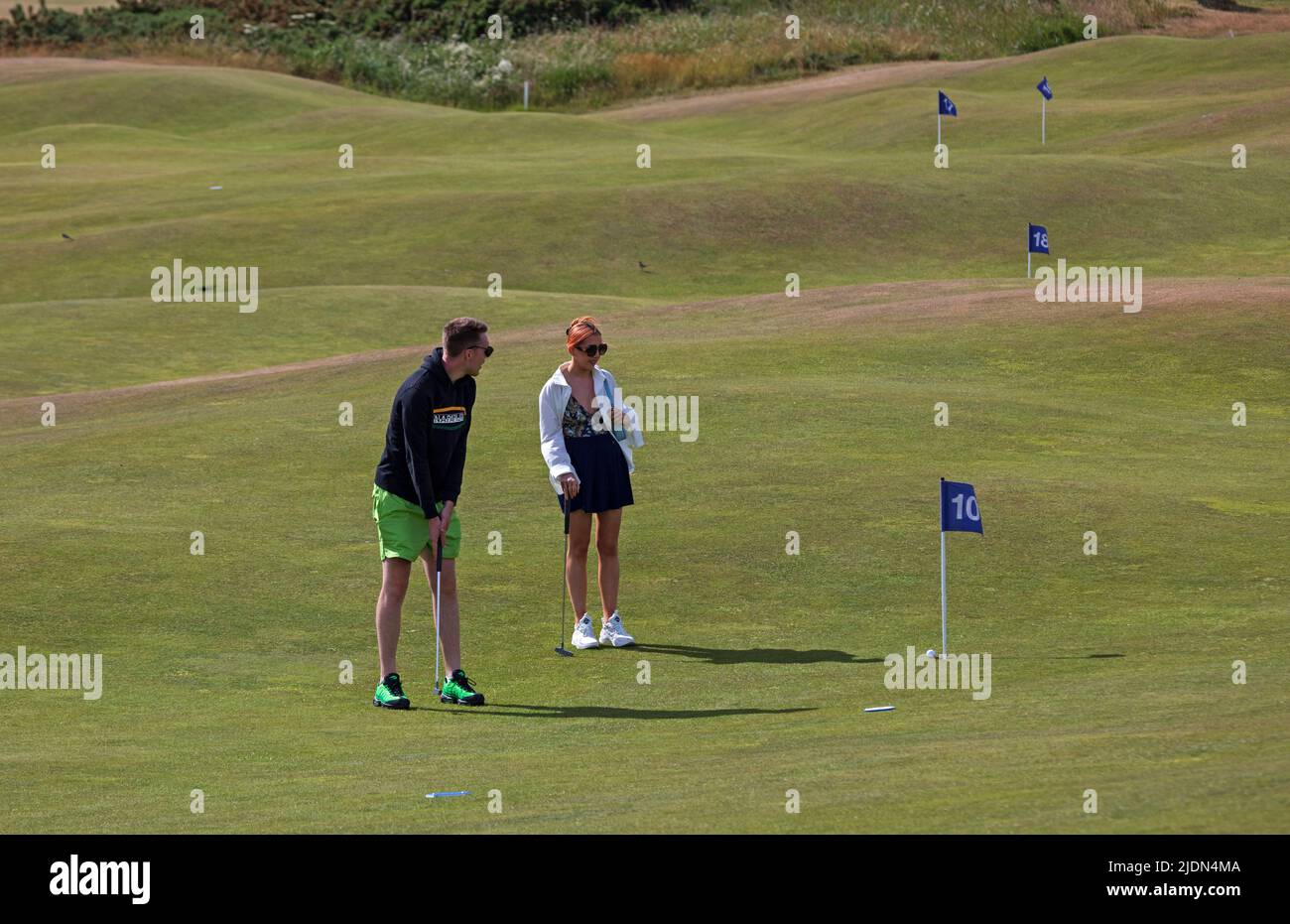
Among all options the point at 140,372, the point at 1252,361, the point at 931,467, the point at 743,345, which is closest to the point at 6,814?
the point at 931,467

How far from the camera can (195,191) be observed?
5153 centimetres

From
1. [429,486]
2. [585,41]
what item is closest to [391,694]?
[429,486]

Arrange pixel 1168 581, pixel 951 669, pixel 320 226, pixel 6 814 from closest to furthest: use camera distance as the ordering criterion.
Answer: pixel 6 814, pixel 951 669, pixel 1168 581, pixel 320 226

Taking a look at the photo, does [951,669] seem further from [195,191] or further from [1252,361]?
[195,191]

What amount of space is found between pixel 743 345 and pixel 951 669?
47.9ft

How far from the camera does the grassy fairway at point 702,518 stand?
938 cm

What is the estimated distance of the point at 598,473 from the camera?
14.0 m

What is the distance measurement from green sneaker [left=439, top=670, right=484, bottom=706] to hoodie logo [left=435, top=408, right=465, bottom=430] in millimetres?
1617

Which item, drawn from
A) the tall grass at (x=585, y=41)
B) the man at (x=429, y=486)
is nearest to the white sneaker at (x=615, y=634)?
the man at (x=429, y=486)

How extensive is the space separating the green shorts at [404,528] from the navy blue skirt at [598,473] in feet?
5.77

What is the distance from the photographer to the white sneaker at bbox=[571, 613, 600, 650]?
1384 cm

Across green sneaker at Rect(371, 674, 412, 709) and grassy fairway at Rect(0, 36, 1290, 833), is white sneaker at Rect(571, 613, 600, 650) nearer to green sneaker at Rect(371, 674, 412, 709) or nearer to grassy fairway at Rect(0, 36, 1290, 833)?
grassy fairway at Rect(0, 36, 1290, 833)

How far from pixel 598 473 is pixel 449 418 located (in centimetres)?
204

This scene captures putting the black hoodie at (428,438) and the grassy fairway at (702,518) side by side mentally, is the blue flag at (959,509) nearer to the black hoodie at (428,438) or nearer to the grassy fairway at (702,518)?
the grassy fairway at (702,518)
